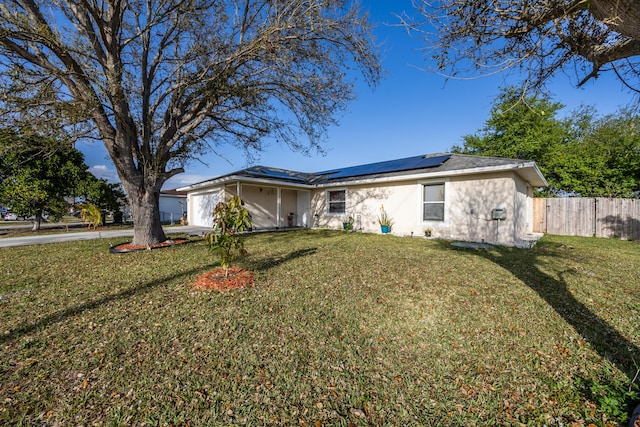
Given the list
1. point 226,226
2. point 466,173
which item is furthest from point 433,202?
point 226,226

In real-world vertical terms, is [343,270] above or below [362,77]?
below

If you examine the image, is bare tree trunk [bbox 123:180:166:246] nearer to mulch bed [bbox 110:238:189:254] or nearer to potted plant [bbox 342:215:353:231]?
mulch bed [bbox 110:238:189:254]

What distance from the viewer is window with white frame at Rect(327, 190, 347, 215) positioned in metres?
12.9

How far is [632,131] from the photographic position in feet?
43.7

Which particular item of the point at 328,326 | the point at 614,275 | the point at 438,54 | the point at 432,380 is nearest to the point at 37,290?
the point at 328,326

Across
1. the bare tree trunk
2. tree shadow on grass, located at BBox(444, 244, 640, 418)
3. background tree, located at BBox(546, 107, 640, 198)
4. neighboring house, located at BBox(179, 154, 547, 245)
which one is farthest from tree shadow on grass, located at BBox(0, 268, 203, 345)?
background tree, located at BBox(546, 107, 640, 198)

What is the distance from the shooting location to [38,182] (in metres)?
12.0

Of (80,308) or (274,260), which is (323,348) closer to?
(80,308)

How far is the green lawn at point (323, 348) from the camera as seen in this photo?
1867 mm

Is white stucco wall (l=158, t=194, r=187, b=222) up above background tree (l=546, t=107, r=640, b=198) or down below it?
below

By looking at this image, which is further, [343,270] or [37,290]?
[343,270]

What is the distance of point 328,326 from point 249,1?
25.9 feet

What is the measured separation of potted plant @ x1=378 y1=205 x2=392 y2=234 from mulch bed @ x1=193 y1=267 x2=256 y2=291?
7.28 meters

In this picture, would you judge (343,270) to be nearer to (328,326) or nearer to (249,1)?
(328,326)
